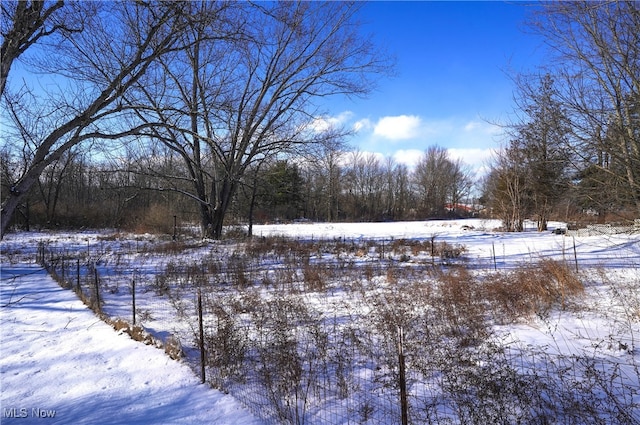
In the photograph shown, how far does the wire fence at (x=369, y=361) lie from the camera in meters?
3.49

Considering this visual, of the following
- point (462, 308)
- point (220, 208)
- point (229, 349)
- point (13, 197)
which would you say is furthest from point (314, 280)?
point (220, 208)

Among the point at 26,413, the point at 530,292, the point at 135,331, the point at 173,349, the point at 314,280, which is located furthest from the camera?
the point at 314,280

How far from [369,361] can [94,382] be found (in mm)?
3211

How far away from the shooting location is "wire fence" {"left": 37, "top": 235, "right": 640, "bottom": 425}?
3494 mm

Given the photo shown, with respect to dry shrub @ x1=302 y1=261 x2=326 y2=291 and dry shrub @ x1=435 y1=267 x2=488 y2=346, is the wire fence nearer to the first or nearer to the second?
dry shrub @ x1=435 y1=267 x2=488 y2=346

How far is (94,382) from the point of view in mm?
4262

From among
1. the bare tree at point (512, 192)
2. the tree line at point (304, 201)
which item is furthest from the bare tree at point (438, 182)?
the bare tree at point (512, 192)

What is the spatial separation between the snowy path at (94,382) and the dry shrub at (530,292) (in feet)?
16.5

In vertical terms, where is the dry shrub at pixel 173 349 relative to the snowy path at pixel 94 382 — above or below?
above

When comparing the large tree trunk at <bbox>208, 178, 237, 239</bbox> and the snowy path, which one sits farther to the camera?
the large tree trunk at <bbox>208, 178, 237, 239</bbox>

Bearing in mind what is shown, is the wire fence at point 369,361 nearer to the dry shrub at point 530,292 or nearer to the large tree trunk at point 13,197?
the dry shrub at point 530,292

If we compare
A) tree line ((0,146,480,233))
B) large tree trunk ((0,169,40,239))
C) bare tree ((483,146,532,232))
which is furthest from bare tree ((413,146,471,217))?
large tree trunk ((0,169,40,239))

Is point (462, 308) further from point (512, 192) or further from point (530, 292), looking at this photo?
point (512, 192)

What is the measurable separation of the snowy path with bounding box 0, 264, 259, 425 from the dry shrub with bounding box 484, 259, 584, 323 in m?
5.04
